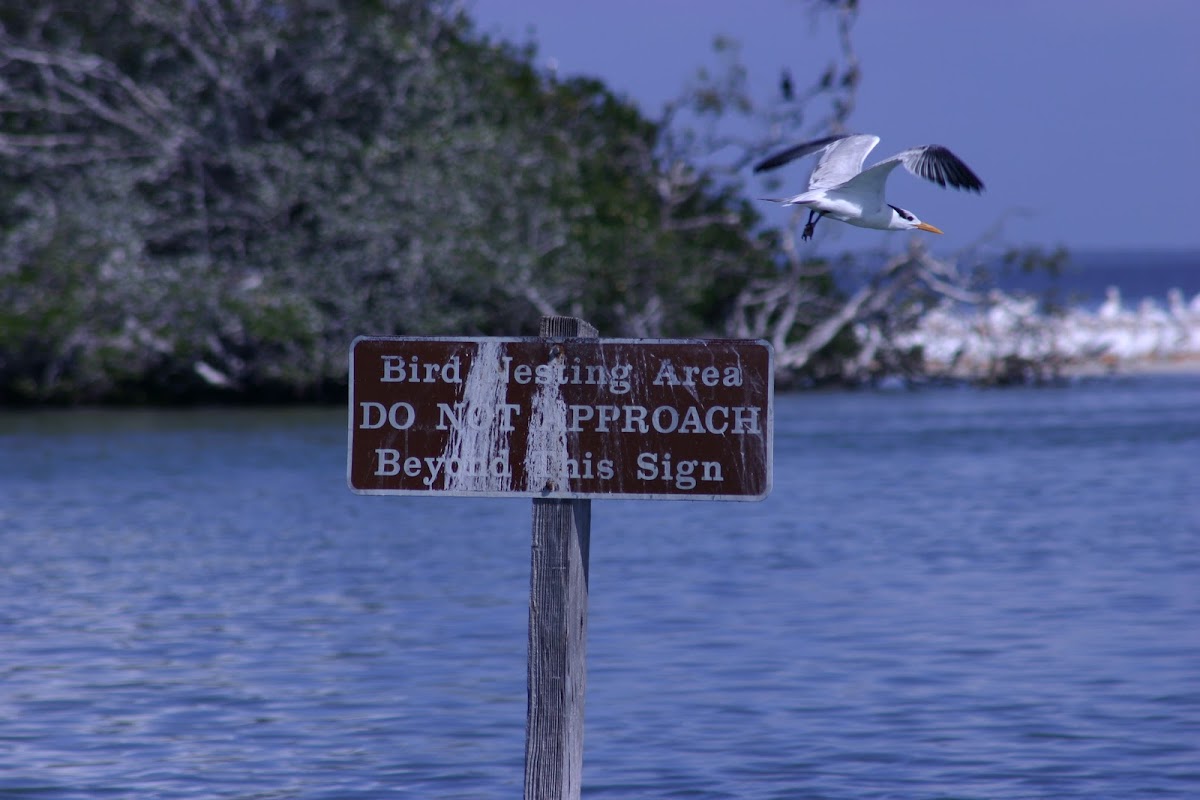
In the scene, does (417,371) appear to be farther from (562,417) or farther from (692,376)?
(692,376)

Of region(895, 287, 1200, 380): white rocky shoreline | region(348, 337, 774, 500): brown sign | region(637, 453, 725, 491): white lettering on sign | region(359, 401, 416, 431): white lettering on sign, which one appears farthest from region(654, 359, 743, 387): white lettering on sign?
region(895, 287, 1200, 380): white rocky shoreline

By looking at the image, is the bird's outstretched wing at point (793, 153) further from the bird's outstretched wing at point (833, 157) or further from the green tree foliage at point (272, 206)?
the green tree foliage at point (272, 206)

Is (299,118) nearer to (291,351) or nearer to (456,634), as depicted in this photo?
(291,351)

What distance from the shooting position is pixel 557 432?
16.2 feet

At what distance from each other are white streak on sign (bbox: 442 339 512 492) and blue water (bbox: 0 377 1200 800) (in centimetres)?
327

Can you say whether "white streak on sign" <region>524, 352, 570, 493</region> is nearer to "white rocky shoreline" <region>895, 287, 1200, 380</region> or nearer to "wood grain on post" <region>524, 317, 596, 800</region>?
"wood grain on post" <region>524, 317, 596, 800</region>

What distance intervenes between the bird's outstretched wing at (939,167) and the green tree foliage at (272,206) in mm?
22769

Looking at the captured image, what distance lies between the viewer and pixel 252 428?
92.8ft

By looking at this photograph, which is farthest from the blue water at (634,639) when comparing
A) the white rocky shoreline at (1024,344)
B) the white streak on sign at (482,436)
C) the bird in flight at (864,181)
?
the white rocky shoreline at (1024,344)

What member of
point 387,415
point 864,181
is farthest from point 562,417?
point 864,181

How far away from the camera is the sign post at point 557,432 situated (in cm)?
490

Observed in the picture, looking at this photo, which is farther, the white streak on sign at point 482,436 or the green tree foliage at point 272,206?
the green tree foliage at point 272,206

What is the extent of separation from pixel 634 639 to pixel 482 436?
259 inches

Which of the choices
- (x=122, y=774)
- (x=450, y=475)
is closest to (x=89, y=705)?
(x=122, y=774)
